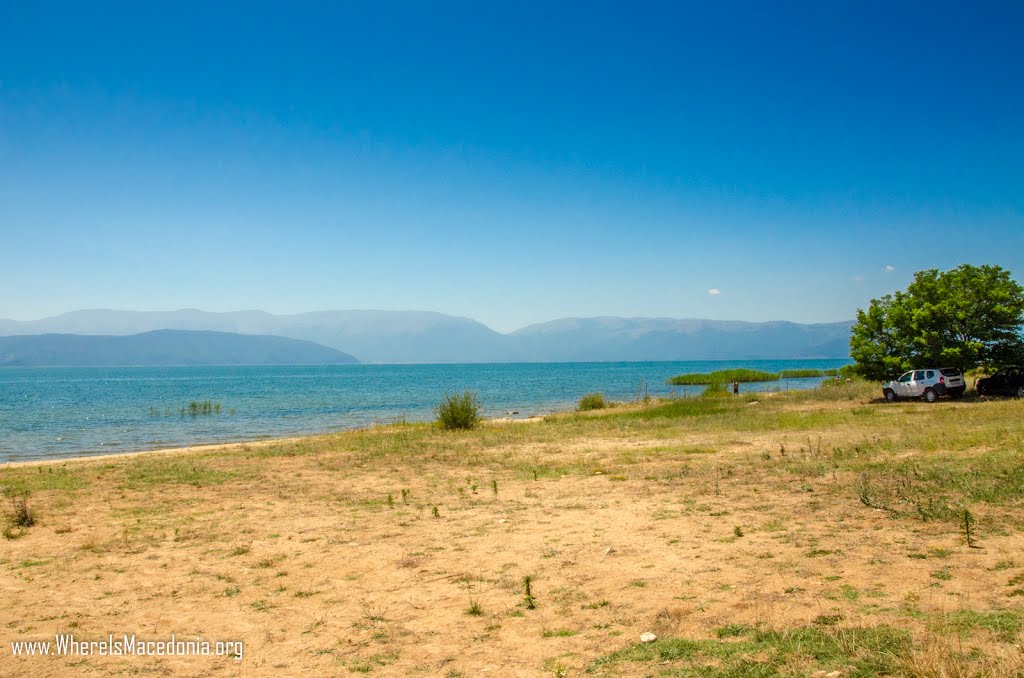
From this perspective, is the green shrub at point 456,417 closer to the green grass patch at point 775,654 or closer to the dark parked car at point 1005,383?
the green grass patch at point 775,654

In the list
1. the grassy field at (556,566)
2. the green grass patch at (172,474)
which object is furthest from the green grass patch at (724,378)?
the green grass patch at (172,474)

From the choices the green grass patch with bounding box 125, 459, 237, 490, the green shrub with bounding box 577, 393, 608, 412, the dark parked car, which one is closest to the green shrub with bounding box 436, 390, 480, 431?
the green grass patch with bounding box 125, 459, 237, 490

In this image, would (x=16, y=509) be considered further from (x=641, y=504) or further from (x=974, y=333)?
(x=974, y=333)

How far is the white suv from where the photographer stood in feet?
105

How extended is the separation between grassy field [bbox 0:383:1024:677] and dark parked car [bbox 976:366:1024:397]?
64.8ft

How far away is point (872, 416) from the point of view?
26.0 meters

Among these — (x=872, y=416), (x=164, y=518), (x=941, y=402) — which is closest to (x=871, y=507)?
(x=164, y=518)

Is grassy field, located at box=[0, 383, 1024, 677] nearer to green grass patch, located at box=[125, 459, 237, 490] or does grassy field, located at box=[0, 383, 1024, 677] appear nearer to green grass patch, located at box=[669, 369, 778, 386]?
green grass patch, located at box=[125, 459, 237, 490]

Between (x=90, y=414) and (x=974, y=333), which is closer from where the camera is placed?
(x=974, y=333)

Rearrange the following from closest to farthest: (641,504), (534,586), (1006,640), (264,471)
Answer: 1. (1006,640)
2. (534,586)
3. (641,504)
4. (264,471)

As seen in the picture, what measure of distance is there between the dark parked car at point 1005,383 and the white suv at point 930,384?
114 centimetres

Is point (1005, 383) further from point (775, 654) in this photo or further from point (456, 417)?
point (775, 654)

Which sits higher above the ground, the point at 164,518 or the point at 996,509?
the point at 996,509

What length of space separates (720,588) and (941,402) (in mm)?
31439
